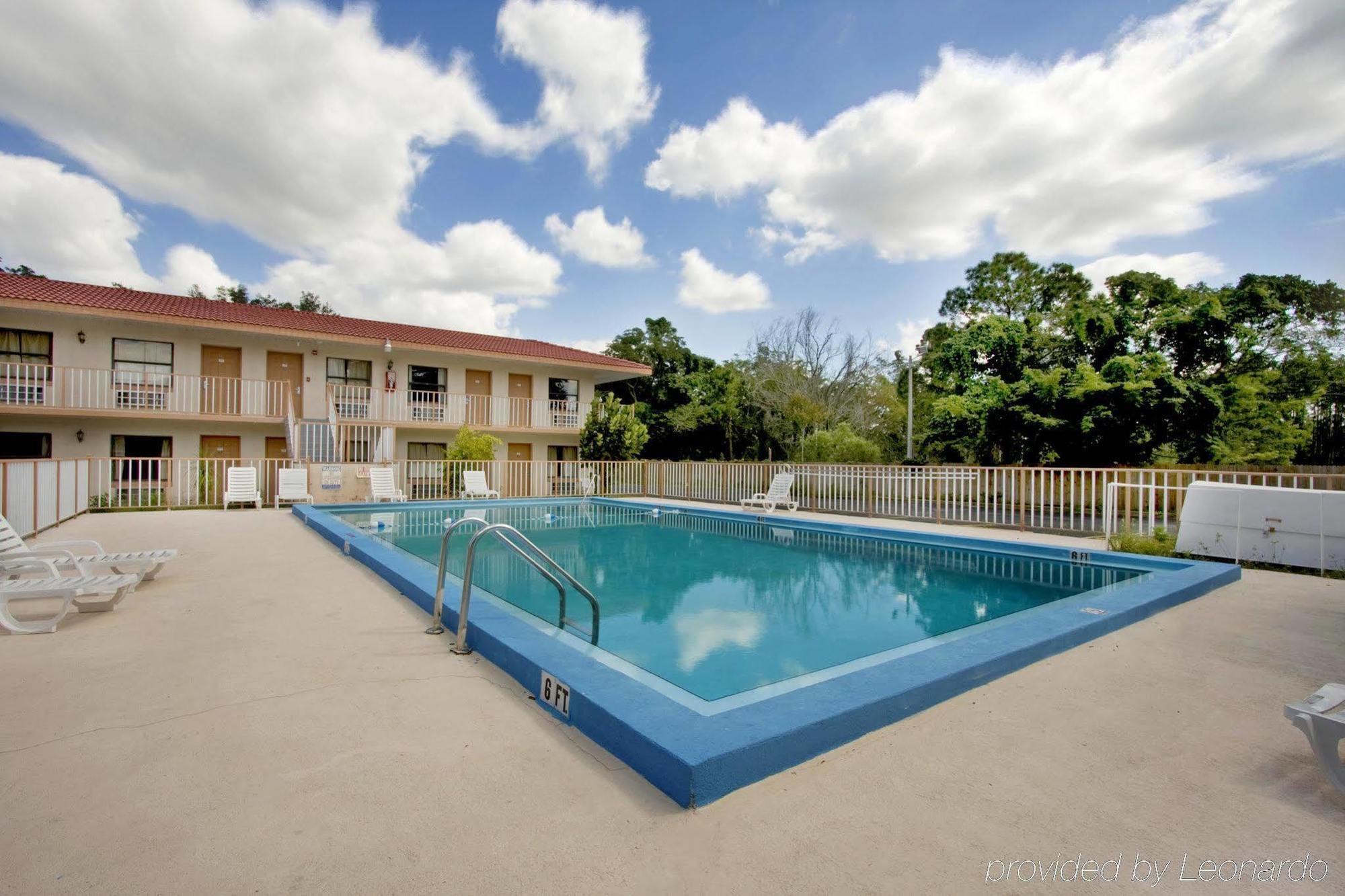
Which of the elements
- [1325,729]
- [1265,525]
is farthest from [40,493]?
[1265,525]

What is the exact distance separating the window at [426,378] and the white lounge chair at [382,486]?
5.38 meters

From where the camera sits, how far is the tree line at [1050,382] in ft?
55.3

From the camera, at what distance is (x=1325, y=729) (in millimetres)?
2146

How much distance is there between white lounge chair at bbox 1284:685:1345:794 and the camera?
6.97 ft

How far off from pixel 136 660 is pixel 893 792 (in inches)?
160

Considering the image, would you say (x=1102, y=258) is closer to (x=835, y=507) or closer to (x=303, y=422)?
(x=835, y=507)

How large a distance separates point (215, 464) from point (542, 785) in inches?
698

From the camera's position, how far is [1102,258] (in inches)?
918

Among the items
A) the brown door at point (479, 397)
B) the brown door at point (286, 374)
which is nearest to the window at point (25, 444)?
the brown door at point (286, 374)

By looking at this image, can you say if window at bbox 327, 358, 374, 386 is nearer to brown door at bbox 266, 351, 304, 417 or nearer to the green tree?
brown door at bbox 266, 351, 304, 417

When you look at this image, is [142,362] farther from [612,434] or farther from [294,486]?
[612,434]

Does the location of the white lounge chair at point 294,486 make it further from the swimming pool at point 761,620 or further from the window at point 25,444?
the window at point 25,444

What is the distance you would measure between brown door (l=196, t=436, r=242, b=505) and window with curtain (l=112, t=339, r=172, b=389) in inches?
76.8

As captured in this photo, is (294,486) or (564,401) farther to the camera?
(564,401)
